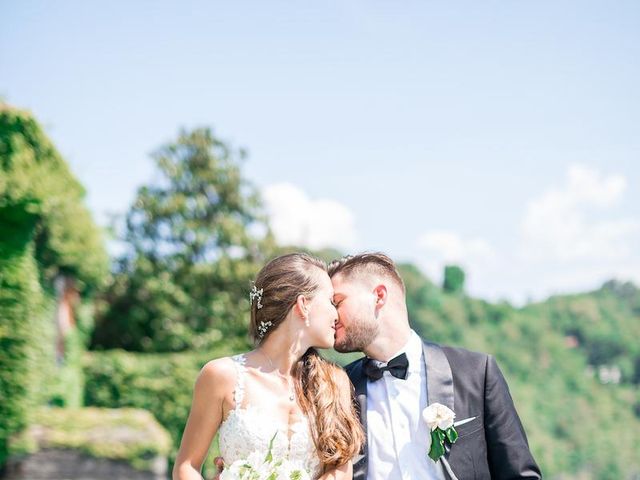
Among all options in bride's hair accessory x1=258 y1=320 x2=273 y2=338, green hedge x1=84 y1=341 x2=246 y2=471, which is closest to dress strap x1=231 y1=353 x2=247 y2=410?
bride's hair accessory x1=258 y1=320 x2=273 y2=338

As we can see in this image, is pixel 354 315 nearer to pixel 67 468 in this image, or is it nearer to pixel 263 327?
pixel 263 327

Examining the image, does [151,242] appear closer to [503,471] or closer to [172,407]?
[172,407]

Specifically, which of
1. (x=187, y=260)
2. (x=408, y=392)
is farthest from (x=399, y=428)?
(x=187, y=260)

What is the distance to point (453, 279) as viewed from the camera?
2731 inches

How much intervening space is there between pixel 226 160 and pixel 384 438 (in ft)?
71.2

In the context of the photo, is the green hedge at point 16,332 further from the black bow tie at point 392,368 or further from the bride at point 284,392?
the black bow tie at point 392,368

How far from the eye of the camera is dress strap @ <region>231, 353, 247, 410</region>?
3809mm

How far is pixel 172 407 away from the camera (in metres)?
17.9

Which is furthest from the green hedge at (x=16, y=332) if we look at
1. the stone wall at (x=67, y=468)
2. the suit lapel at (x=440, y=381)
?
the suit lapel at (x=440, y=381)

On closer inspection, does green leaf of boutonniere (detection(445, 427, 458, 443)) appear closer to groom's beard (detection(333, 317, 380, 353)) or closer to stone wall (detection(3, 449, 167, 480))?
groom's beard (detection(333, 317, 380, 353))

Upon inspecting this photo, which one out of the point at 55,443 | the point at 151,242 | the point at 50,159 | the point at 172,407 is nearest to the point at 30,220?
the point at 50,159

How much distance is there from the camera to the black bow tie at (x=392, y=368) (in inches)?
160

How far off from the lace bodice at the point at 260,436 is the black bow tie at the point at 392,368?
47 cm

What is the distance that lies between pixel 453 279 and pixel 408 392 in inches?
2606
